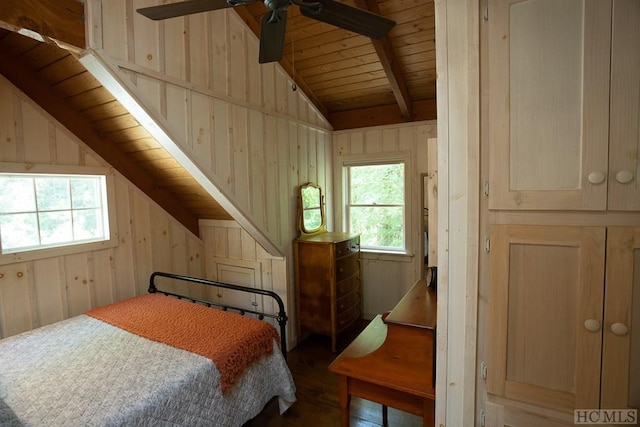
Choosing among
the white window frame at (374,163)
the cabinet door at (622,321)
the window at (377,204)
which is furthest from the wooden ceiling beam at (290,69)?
the cabinet door at (622,321)

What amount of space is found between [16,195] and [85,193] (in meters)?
0.46

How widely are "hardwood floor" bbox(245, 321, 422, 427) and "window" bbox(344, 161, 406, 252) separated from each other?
5.20ft

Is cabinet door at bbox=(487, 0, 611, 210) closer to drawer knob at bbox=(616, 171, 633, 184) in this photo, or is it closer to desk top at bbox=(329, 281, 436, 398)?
drawer knob at bbox=(616, 171, 633, 184)

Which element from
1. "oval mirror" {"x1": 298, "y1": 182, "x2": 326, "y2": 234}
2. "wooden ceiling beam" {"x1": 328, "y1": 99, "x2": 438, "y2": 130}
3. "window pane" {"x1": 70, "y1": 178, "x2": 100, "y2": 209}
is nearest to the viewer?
"window pane" {"x1": 70, "y1": 178, "x2": 100, "y2": 209}

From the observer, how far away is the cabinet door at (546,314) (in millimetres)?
996

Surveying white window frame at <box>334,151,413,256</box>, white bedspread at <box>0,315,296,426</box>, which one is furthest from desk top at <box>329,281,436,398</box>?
white window frame at <box>334,151,413,256</box>

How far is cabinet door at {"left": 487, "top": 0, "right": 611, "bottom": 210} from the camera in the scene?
0.96m

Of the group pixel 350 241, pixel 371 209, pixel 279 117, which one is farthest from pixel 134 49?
pixel 371 209

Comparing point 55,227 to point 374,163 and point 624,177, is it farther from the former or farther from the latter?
point 624,177

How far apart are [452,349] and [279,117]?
2.44m

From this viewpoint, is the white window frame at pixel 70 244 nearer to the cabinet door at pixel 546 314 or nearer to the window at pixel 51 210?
the window at pixel 51 210

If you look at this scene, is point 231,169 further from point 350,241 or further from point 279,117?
point 350,241

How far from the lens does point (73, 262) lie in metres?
2.65

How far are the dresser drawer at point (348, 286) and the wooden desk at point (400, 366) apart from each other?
1598 mm
